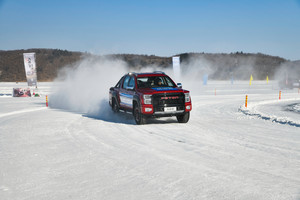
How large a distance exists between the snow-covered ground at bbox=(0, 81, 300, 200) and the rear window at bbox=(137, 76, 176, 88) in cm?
218

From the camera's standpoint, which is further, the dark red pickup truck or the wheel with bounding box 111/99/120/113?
the wheel with bounding box 111/99/120/113

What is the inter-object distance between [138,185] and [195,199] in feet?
2.93

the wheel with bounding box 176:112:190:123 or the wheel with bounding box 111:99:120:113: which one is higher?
the wheel with bounding box 111:99:120:113

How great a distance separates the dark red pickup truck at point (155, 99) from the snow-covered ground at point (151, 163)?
0.72 meters

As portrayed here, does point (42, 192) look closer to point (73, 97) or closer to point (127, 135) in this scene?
point (127, 135)

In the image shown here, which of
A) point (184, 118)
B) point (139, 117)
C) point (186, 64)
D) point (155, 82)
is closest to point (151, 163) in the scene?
point (139, 117)

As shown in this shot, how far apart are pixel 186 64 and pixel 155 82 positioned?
105m

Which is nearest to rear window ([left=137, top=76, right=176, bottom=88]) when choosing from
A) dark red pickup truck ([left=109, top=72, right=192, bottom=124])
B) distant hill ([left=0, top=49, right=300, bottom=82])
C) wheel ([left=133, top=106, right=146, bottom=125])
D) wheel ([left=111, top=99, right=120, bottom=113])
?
dark red pickup truck ([left=109, top=72, right=192, bottom=124])

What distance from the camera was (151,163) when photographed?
17.6 feet

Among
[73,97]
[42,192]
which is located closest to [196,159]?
[42,192]

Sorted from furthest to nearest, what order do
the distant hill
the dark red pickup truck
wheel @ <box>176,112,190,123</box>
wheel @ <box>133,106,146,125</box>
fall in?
the distant hill, wheel @ <box>176,112,190,123</box>, wheel @ <box>133,106,146,125</box>, the dark red pickup truck

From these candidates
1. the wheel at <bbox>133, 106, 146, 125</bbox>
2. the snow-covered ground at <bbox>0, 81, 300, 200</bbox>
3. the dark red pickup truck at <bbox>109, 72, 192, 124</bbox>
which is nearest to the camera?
the snow-covered ground at <bbox>0, 81, 300, 200</bbox>

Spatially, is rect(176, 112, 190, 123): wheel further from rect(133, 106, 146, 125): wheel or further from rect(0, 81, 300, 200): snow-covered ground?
rect(133, 106, 146, 125): wheel

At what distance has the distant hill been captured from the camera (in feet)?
320
